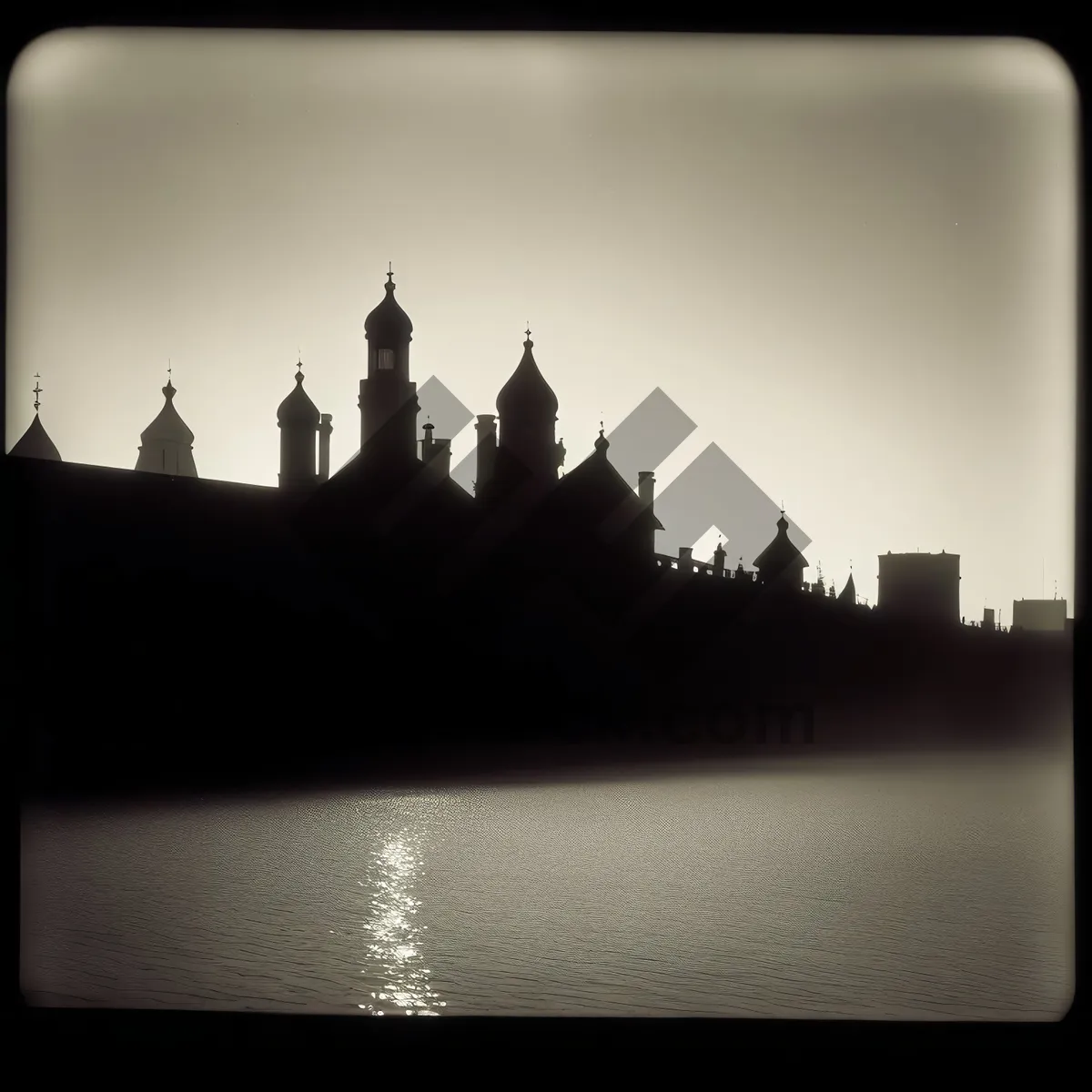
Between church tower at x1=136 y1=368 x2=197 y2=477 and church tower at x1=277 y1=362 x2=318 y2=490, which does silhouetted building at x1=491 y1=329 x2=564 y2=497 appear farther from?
church tower at x1=136 y1=368 x2=197 y2=477

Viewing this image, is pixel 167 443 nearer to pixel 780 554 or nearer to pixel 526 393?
pixel 526 393

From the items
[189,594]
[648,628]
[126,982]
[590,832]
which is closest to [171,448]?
[648,628]

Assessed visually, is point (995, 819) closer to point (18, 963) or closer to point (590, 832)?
point (590, 832)

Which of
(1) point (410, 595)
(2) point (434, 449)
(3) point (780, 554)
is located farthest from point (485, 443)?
(3) point (780, 554)

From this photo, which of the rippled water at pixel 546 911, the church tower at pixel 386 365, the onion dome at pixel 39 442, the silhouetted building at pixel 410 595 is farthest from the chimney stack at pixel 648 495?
the onion dome at pixel 39 442

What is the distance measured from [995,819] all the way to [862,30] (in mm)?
10615

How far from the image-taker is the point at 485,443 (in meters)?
36.0

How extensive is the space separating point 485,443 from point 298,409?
6.75m

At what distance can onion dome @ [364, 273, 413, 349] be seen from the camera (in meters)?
33.5

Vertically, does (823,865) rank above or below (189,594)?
below

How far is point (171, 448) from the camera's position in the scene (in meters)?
47.5

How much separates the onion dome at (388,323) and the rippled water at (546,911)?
23449 millimetres

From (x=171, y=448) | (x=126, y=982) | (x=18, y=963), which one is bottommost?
(x=126, y=982)

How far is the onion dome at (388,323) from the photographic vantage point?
33500mm
